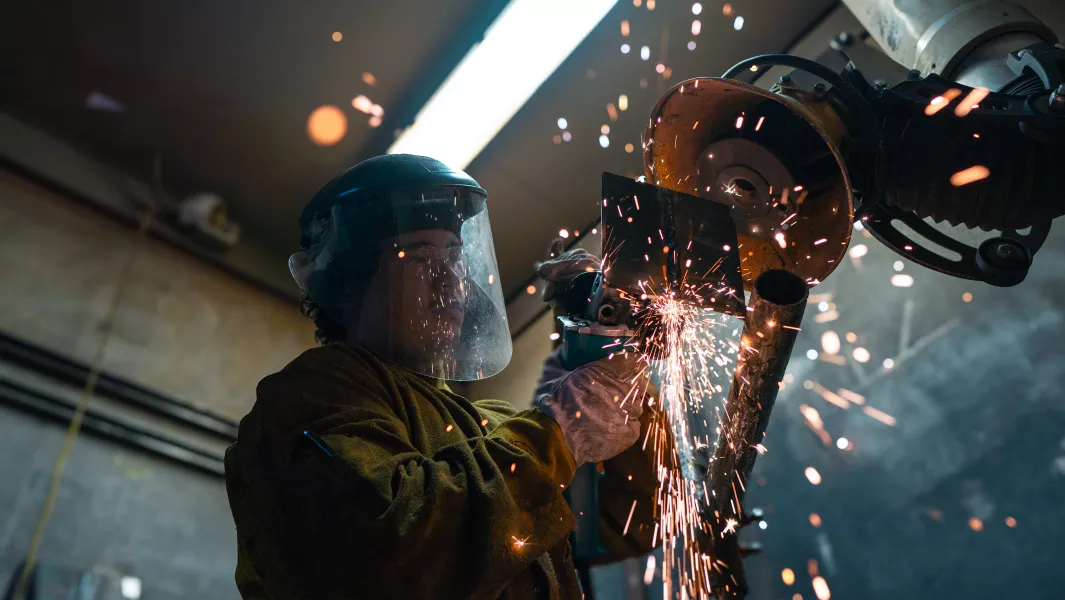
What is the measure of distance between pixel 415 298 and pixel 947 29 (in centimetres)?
156

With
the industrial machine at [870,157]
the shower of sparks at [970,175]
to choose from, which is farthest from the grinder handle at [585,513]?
the shower of sparks at [970,175]

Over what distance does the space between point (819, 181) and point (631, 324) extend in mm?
547

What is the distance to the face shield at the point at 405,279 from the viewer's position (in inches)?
78.4

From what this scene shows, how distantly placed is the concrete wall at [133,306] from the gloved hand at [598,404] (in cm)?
268

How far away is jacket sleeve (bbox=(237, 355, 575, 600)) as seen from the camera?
139cm

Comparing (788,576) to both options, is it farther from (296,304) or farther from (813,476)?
(296,304)

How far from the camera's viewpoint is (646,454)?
209cm

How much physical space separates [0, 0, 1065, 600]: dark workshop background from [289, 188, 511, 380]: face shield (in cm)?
99

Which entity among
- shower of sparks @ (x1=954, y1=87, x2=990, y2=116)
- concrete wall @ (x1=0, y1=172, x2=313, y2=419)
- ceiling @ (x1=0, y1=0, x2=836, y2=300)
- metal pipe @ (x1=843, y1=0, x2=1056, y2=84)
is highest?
metal pipe @ (x1=843, y1=0, x2=1056, y2=84)

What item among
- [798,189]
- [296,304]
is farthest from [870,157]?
[296,304]

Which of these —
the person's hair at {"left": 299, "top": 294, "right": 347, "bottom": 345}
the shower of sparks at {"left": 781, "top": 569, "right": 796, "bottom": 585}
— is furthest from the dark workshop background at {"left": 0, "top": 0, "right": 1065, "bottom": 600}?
the person's hair at {"left": 299, "top": 294, "right": 347, "bottom": 345}

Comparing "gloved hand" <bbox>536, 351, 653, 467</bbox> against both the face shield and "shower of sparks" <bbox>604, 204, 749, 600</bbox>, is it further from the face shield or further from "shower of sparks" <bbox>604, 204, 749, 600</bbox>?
the face shield

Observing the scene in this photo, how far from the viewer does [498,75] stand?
3555mm

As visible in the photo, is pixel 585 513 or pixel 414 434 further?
pixel 585 513
